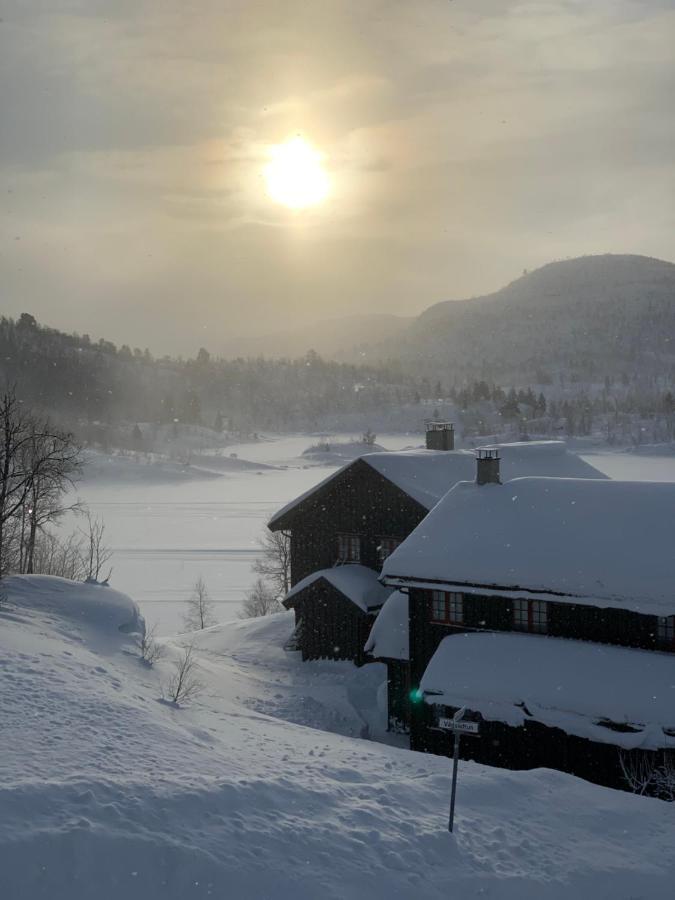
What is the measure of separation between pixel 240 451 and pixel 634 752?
5956 inches

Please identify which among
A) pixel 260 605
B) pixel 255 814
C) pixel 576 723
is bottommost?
pixel 260 605

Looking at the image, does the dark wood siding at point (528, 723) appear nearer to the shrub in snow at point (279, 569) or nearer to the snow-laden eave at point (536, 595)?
the snow-laden eave at point (536, 595)

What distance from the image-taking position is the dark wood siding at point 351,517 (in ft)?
88.7

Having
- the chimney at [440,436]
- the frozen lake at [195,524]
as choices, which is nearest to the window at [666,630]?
the chimney at [440,436]

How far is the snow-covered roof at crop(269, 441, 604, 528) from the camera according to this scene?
2708cm

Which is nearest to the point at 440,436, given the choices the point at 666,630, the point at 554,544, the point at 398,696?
the point at 398,696

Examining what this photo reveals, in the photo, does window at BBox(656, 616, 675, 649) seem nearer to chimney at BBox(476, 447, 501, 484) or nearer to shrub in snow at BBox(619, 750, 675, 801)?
shrub in snow at BBox(619, 750, 675, 801)

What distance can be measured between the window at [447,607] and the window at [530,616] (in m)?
1.39

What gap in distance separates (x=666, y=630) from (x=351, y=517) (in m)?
12.8

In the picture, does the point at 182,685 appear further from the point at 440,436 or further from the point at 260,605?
the point at 260,605

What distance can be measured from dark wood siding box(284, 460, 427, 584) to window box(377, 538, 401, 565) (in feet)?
0.47

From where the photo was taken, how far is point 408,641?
21672mm

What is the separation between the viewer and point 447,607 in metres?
20.2

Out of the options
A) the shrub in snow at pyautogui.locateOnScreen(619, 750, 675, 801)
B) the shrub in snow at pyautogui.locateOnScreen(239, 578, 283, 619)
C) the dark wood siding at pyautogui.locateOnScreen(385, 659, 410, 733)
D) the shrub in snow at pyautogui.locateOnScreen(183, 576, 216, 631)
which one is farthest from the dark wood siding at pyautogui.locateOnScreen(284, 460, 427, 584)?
the shrub in snow at pyautogui.locateOnScreen(239, 578, 283, 619)
